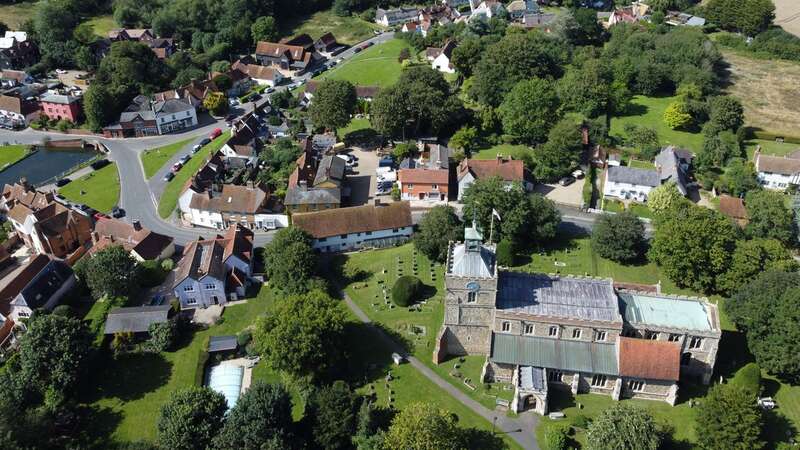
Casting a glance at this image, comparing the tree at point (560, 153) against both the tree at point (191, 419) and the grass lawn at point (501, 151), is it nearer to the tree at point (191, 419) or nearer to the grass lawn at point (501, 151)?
the grass lawn at point (501, 151)

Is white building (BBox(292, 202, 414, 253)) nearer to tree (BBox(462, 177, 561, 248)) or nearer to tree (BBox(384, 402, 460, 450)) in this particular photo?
tree (BBox(462, 177, 561, 248))

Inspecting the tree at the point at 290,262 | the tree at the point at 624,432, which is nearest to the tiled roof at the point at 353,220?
the tree at the point at 290,262

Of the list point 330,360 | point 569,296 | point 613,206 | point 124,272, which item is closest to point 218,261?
point 124,272

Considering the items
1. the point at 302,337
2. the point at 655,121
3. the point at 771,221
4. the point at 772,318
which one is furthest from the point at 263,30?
the point at 772,318

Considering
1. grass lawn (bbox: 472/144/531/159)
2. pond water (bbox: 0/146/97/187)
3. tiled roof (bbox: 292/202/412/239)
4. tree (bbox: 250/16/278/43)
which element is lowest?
pond water (bbox: 0/146/97/187)

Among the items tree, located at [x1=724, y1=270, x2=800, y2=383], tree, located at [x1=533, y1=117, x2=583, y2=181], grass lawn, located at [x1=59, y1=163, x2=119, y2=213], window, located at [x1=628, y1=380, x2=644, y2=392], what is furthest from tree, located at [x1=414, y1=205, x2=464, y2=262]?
grass lawn, located at [x1=59, y1=163, x2=119, y2=213]

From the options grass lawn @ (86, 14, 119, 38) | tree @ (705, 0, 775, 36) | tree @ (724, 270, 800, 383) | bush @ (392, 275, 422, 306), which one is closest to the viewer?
tree @ (724, 270, 800, 383)

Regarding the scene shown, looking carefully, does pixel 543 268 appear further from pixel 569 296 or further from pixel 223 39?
pixel 223 39
